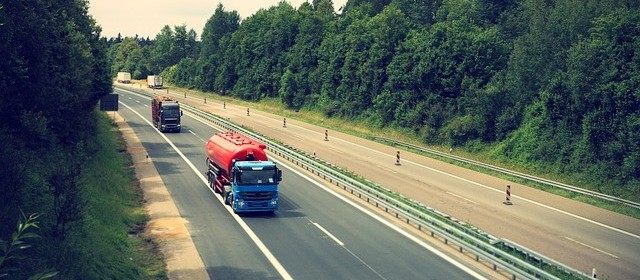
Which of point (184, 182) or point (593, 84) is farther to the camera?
point (593, 84)

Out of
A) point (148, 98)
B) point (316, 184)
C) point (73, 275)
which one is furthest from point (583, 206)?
point (148, 98)

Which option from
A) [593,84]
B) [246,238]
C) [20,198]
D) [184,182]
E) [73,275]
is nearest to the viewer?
[73,275]

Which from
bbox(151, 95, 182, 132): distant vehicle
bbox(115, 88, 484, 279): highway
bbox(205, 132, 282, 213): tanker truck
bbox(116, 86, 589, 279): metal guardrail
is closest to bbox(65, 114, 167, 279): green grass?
bbox(115, 88, 484, 279): highway

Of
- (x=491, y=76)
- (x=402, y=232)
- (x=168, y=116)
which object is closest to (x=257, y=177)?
(x=402, y=232)

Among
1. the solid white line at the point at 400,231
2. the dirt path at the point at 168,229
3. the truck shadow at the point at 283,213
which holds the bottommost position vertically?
the dirt path at the point at 168,229

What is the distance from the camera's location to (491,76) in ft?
191

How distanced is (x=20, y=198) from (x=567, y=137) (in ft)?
129

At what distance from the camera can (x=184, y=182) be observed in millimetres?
37500

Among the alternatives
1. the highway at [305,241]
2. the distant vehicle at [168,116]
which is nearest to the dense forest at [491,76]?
the highway at [305,241]

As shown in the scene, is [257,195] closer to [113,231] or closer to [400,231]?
[113,231]

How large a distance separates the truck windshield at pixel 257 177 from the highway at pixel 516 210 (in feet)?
32.5

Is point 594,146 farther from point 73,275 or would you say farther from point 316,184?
point 73,275

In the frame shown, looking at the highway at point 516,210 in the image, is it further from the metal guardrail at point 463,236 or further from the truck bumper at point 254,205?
the truck bumper at point 254,205

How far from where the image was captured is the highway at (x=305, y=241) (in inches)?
818
